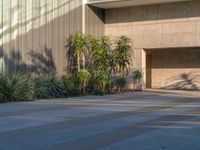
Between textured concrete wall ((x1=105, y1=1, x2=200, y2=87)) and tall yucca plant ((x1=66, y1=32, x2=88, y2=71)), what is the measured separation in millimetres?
5123

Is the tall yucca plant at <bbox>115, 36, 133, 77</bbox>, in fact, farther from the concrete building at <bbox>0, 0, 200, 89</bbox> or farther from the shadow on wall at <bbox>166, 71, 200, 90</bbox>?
the shadow on wall at <bbox>166, 71, 200, 90</bbox>

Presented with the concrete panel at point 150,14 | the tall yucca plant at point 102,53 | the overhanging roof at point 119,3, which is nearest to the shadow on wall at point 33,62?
the tall yucca plant at point 102,53

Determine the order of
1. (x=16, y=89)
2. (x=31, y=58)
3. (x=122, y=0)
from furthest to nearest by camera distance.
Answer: (x=122, y=0) → (x=31, y=58) → (x=16, y=89)

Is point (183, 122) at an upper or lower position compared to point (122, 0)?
lower

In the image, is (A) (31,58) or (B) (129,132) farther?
(A) (31,58)

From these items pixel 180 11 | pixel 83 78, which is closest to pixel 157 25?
pixel 180 11

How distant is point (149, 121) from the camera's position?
12414 millimetres

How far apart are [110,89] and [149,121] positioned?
44.5 feet

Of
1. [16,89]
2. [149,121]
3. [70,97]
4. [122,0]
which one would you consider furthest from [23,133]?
[122,0]

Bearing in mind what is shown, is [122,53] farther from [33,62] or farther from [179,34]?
[33,62]

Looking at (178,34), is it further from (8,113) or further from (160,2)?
(8,113)

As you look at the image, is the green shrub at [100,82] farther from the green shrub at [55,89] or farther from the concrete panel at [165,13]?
the concrete panel at [165,13]

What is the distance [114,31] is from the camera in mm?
32344

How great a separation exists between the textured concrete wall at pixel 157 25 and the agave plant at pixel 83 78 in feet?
23.1
